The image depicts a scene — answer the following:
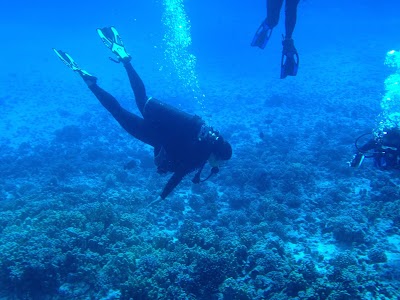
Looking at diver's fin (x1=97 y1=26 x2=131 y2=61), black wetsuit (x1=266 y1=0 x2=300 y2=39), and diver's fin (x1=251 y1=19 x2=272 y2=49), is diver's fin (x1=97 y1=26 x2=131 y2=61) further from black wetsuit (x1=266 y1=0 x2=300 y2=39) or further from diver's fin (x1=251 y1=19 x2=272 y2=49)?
black wetsuit (x1=266 y1=0 x2=300 y2=39)

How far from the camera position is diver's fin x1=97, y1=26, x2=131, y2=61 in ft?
23.4

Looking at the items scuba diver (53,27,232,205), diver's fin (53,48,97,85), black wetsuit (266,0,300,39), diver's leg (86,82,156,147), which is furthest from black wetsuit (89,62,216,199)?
black wetsuit (266,0,300,39)

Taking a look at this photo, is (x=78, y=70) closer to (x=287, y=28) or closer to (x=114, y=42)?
(x=114, y=42)

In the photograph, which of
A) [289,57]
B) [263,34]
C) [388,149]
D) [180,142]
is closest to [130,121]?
[180,142]

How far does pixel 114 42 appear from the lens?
24.7ft

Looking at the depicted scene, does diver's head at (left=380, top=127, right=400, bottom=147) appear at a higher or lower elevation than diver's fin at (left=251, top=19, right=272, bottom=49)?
higher

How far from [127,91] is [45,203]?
24201 millimetres

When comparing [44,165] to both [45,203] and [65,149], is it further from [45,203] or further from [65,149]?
[45,203]

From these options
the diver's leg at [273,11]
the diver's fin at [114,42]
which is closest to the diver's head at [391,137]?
the diver's leg at [273,11]

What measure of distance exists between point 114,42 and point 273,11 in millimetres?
4083

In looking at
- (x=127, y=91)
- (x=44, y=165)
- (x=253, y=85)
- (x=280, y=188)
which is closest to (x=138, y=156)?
(x=44, y=165)

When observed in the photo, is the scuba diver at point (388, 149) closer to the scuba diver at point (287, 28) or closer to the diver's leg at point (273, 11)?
the scuba diver at point (287, 28)

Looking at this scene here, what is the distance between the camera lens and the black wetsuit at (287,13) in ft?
17.0

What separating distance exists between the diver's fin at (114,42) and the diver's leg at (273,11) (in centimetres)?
336
